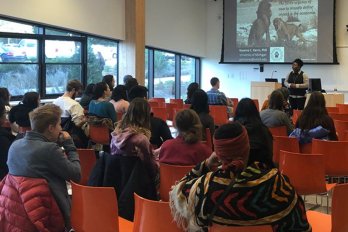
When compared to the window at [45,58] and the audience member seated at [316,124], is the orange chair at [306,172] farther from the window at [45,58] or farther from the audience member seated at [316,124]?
the window at [45,58]

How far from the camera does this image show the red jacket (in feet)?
9.55

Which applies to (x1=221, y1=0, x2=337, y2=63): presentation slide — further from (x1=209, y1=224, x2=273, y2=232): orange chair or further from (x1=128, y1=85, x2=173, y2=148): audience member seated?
(x1=209, y1=224, x2=273, y2=232): orange chair

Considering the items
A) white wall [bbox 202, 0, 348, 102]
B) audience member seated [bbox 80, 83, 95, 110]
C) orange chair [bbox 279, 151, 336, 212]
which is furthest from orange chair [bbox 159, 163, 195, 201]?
white wall [bbox 202, 0, 348, 102]

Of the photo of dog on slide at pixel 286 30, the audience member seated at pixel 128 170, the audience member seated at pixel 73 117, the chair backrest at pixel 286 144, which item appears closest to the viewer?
the audience member seated at pixel 128 170

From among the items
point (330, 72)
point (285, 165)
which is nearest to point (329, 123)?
point (285, 165)

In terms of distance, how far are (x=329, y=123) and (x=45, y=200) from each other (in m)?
3.33

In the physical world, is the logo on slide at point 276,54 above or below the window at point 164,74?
above

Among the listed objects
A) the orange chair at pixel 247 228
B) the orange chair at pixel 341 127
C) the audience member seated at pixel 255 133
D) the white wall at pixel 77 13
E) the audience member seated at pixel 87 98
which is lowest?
the orange chair at pixel 247 228

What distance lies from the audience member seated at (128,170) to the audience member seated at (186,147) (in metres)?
0.20

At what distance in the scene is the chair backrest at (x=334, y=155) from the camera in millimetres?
4770

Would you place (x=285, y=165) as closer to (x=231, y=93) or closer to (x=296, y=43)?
(x=296, y=43)

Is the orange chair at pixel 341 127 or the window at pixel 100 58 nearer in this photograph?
the orange chair at pixel 341 127

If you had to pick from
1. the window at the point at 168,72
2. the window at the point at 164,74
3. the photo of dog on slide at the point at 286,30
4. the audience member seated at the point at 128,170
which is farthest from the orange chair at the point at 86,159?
the photo of dog on slide at the point at 286,30

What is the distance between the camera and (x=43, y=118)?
10.0 ft
